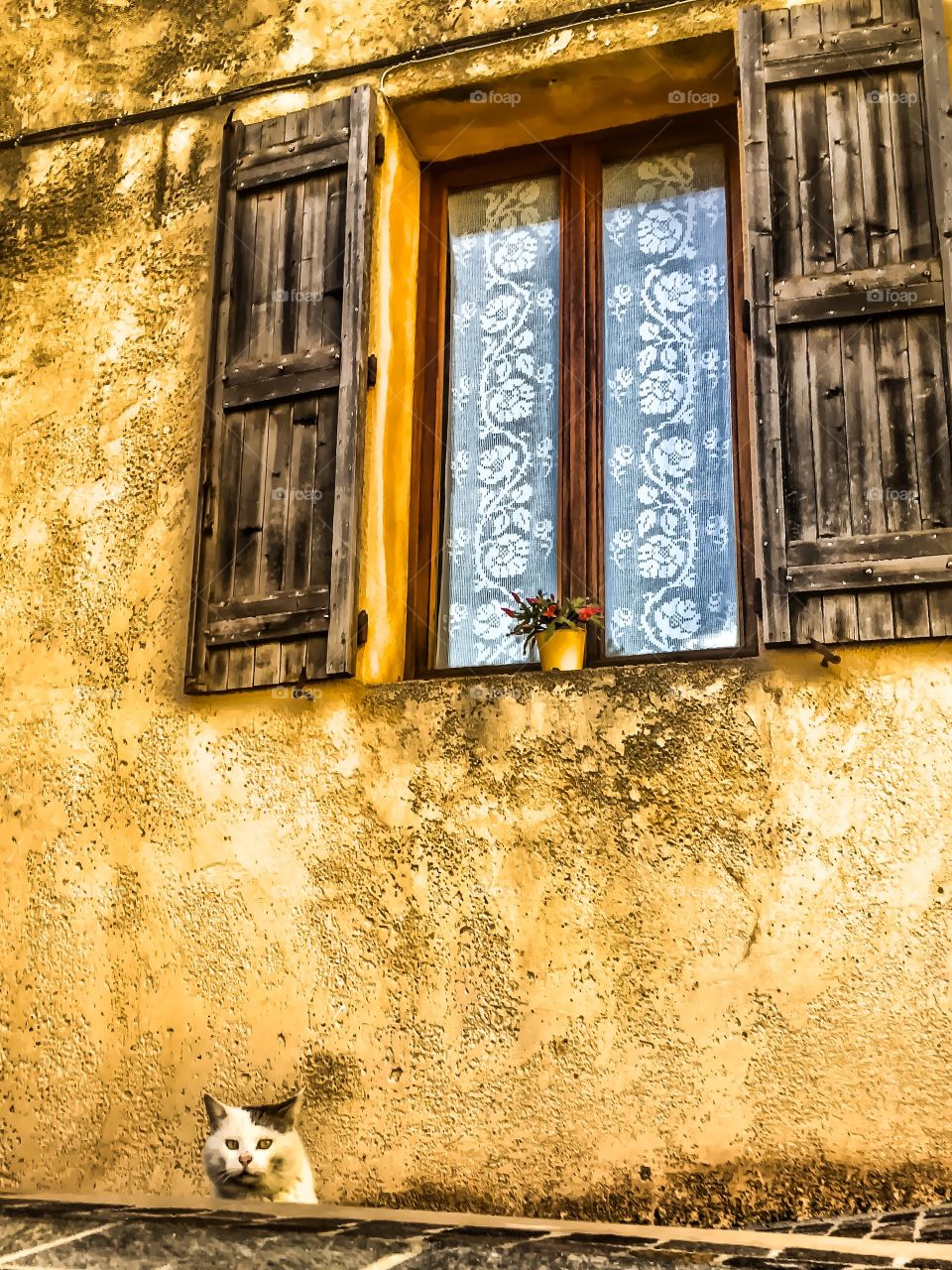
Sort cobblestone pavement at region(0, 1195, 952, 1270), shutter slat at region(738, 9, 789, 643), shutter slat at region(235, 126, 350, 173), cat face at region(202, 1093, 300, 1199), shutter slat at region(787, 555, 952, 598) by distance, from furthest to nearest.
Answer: shutter slat at region(235, 126, 350, 173)
shutter slat at region(738, 9, 789, 643)
shutter slat at region(787, 555, 952, 598)
cat face at region(202, 1093, 300, 1199)
cobblestone pavement at region(0, 1195, 952, 1270)

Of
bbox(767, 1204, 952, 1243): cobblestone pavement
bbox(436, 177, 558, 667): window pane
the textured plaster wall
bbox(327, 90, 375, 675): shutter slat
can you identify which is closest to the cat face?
the textured plaster wall

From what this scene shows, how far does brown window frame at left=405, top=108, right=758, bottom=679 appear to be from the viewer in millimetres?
3951

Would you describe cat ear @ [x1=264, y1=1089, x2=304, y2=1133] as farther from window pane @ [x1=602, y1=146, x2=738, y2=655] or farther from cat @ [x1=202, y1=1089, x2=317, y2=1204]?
window pane @ [x1=602, y1=146, x2=738, y2=655]

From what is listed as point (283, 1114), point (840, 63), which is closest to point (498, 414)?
point (840, 63)

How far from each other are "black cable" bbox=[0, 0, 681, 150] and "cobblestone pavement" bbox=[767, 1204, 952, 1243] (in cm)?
357

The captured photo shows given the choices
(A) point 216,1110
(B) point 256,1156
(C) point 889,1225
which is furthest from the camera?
(A) point 216,1110

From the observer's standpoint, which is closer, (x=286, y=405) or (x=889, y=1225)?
(x=889, y=1225)

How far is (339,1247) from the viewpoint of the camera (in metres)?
1.64

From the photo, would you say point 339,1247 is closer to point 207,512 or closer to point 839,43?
point 207,512

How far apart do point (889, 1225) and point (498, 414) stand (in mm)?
2658

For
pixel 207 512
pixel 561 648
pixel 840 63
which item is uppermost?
pixel 840 63

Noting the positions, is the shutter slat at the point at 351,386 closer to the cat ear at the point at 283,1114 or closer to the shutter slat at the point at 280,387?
the shutter slat at the point at 280,387

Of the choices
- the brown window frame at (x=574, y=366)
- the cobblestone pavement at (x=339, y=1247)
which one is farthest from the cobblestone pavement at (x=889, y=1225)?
the brown window frame at (x=574, y=366)

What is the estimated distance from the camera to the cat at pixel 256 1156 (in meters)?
2.90
